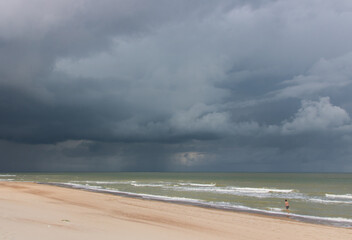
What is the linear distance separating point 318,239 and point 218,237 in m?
6.29

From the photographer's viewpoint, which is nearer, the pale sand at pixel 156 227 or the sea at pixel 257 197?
the pale sand at pixel 156 227

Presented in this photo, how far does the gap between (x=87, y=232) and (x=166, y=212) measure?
1252cm

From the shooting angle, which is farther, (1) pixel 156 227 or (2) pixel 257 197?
(2) pixel 257 197

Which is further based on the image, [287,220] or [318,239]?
[287,220]

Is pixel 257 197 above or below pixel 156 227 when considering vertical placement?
below

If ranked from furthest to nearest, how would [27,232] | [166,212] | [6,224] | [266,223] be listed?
[166,212] → [266,223] → [6,224] → [27,232]

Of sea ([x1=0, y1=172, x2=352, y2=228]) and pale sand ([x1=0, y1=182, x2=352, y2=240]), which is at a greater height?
pale sand ([x1=0, y1=182, x2=352, y2=240])

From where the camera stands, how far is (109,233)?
12922 millimetres

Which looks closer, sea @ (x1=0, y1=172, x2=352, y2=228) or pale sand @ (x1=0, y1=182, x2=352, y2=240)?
pale sand @ (x1=0, y1=182, x2=352, y2=240)

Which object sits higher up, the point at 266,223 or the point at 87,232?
the point at 87,232

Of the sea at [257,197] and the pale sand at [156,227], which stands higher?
the pale sand at [156,227]

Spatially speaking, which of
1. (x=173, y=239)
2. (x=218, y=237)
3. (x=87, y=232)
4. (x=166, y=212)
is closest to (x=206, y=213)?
(x=166, y=212)

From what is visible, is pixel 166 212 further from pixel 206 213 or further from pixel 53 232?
pixel 53 232

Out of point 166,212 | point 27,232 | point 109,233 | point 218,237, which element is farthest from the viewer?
point 166,212
